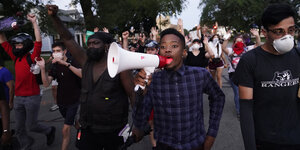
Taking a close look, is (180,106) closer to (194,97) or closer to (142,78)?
(194,97)

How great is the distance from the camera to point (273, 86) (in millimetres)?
1832

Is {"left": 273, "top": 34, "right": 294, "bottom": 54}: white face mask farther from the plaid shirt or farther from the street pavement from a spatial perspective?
the street pavement

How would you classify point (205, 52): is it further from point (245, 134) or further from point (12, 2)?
point (12, 2)

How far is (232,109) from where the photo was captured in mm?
5938

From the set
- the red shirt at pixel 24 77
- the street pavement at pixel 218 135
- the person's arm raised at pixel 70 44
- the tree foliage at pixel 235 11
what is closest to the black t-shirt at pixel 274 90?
the person's arm raised at pixel 70 44

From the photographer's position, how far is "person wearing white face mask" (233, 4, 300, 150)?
1.81m

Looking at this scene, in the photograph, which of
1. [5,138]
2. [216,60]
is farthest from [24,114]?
[216,60]

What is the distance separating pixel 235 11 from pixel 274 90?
50.9 m

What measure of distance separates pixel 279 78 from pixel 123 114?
1.60 meters

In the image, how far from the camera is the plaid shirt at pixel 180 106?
1932mm

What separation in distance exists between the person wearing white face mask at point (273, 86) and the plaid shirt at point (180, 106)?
29 cm

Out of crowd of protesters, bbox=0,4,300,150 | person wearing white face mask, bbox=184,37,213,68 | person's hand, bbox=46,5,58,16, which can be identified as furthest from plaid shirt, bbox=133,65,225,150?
person wearing white face mask, bbox=184,37,213,68

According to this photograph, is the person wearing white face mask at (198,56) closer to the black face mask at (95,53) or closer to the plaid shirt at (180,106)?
the black face mask at (95,53)

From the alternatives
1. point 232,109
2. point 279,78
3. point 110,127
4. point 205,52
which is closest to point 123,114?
point 110,127
